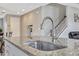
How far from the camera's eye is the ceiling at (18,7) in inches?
55.7

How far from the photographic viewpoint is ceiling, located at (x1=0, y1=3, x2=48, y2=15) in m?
1.41

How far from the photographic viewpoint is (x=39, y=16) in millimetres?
1527

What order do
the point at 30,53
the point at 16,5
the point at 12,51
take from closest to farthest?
the point at 30,53, the point at 12,51, the point at 16,5

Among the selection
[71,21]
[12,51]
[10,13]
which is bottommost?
[12,51]

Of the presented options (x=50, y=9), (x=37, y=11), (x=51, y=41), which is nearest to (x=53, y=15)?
(x=50, y=9)

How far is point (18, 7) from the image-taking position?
57.6 inches

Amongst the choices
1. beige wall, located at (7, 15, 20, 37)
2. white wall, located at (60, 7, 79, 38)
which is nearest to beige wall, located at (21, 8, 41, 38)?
beige wall, located at (7, 15, 20, 37)

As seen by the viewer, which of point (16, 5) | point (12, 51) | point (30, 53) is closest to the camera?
point (30, 53)

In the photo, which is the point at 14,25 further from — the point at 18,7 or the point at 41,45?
the point at 41,45

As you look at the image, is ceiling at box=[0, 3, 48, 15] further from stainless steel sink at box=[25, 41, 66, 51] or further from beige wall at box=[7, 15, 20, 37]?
stainless steel sink at box=[25, 41, 66, 51]

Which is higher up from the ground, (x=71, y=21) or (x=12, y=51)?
(x=71, y=21)

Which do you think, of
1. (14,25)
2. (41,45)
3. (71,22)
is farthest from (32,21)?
(71,22)

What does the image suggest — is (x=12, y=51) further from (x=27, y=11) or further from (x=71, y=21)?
(x=71, y=21)

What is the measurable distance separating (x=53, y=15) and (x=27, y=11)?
1.15 ft
